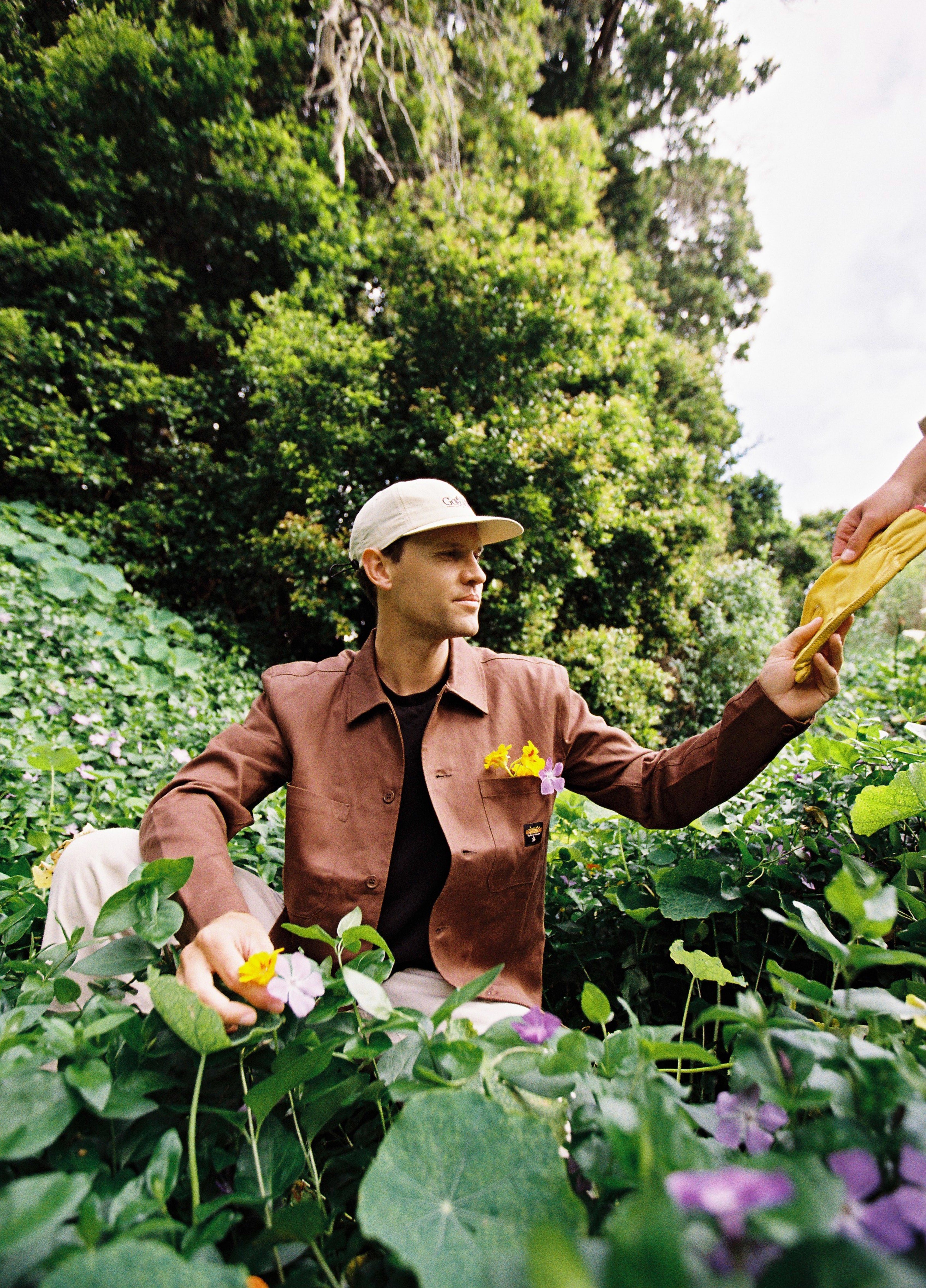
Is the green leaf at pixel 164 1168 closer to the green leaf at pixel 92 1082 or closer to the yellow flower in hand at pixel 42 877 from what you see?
the green leaf at pixel 92 1082

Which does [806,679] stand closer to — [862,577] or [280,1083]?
[862,577]

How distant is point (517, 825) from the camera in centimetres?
145

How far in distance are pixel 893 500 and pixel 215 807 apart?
134cm

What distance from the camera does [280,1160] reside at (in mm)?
556

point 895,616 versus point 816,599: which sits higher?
point 895,616

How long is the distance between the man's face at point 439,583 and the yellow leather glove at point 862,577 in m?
0.67

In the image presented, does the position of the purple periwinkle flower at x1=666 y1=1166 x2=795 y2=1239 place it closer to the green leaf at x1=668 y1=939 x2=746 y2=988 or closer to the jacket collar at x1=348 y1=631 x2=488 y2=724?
the green leaf at x1=668 y1=939 x2=746 y2=988

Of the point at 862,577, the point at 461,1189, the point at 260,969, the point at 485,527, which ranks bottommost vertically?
the point at 461,1189

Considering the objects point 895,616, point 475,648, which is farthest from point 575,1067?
point 895,616

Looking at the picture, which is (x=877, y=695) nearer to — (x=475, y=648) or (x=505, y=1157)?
(x=475, y=648)

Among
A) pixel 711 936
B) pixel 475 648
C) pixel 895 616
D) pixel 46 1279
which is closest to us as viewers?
pixel 46 1279

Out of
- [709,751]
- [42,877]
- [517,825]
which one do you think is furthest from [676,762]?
[42,877]

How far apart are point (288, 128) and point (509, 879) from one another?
7.89 metres

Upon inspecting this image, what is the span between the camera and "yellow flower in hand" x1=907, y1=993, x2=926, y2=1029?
49cm
